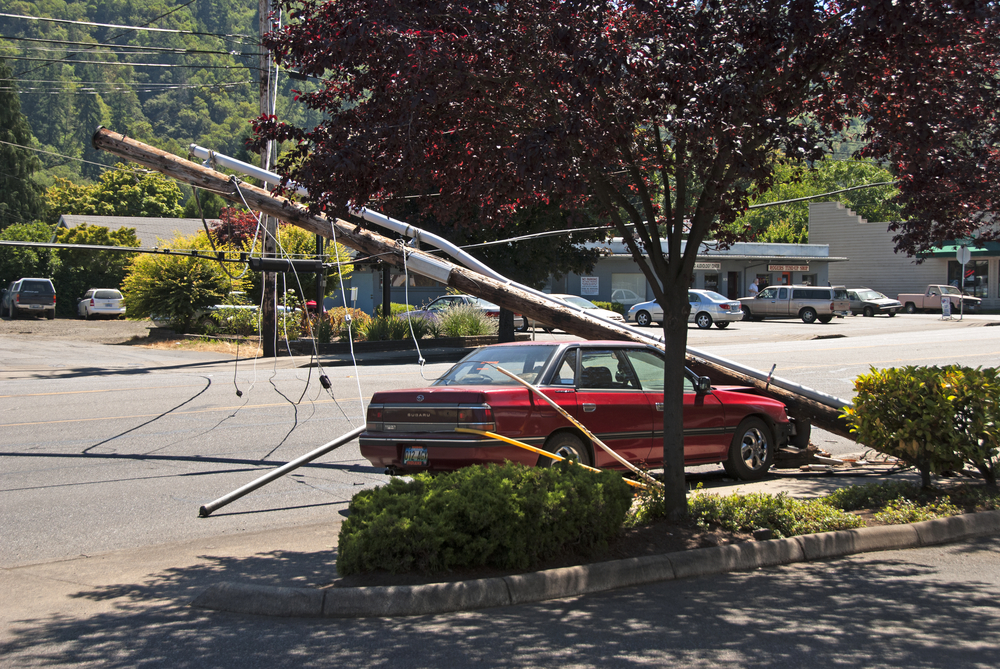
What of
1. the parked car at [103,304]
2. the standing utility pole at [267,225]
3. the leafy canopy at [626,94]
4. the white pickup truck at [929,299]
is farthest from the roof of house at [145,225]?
the leafy canopy at [626,94]

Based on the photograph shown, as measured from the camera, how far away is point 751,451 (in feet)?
32.4

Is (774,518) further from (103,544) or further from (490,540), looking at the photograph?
(103,544)

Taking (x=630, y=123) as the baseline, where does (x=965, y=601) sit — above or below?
below

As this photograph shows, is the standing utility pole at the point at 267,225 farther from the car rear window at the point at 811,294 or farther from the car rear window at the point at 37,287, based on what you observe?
the car rear window at the point at 811,294

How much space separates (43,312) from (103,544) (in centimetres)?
4028

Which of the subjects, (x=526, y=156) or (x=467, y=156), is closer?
(x=526, y=156)

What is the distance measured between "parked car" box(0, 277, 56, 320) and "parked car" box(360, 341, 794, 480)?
129ft

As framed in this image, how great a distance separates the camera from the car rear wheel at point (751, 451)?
9688 mm

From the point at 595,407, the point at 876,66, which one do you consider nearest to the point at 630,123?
the point at 876,66

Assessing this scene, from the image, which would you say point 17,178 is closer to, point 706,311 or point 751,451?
point 706,311

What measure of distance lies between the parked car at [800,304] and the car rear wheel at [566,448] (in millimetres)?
38289

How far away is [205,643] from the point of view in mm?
4852

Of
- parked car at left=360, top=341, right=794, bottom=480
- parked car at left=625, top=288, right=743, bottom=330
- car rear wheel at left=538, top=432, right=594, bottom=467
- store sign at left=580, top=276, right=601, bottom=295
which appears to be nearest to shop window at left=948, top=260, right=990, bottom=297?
parked car at left=625, top=288, right=743, bottom=330

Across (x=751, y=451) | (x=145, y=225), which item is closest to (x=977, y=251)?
(x=145, y=225)
